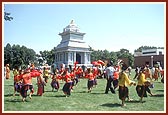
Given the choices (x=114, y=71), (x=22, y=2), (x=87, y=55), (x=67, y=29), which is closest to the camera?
(x=22, y=2)

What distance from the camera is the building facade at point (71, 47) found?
184 ft

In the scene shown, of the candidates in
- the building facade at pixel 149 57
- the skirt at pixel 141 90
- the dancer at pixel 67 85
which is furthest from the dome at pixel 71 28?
the skirt at pixel 141 90

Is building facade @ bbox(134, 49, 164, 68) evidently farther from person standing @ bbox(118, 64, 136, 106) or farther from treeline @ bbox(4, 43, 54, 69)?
person standing @ bbox(118, 64, 136, 106)

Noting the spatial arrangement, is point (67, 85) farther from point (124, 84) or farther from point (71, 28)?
point (71, 28)

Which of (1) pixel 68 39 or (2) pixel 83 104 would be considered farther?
(1) pixel 68 39

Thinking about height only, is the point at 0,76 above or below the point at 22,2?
below

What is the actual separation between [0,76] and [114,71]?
761cm

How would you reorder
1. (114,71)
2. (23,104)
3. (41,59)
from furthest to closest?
(41,59) → (114,71) → (23,104)

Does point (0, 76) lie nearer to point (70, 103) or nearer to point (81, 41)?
point (70, 103)

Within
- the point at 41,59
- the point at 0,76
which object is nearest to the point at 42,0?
the point at 0,76

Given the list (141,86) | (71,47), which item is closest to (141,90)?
(141,86)

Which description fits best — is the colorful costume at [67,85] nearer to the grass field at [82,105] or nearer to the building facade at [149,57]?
the grass field at [82,105]

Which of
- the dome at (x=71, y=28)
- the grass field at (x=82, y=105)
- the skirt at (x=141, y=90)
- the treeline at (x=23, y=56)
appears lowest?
the grass field at (x=82, y=105)

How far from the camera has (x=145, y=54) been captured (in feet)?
268
